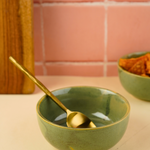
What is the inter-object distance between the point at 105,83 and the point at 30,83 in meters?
0.25

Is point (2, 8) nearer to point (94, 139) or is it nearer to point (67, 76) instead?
point (67, 76)

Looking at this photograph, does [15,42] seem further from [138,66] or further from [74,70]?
[138,66]

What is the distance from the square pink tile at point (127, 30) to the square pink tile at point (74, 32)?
0.03 meters

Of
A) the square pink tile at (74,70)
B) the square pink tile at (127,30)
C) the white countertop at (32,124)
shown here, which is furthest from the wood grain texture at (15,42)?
the square pink tile at (127,30)

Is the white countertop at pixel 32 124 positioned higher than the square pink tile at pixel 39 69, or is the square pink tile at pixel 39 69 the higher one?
the square pink tile at pixel 39 69

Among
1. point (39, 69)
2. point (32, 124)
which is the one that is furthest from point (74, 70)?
point (32, 124)

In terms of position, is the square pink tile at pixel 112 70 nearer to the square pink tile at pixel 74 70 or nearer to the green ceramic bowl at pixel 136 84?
the square pink tile at pixel 74 70

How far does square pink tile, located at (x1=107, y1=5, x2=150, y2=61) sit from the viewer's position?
2.44 ft

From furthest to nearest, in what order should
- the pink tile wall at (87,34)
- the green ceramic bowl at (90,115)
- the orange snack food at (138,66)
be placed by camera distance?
1. the pink tile wall at (87,34)
2. the orange snack food at (138,66)
3. the green ceramic bowl at (90,115)

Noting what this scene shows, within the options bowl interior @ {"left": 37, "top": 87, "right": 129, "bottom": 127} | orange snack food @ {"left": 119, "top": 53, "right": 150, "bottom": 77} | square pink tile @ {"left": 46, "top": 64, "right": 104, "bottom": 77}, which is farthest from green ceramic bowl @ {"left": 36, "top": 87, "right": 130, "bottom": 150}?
square pink tile @ {"left": 46, "top": 64, "right": 104, "bottom": 77}

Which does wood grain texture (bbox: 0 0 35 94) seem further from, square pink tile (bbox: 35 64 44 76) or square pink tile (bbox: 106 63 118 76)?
square pink tile (bbox: 106 63 118 76)

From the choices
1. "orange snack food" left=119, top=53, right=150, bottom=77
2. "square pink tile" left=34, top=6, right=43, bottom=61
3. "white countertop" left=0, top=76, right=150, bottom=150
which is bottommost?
"white countertop" left=0, top=76, right=150, bottom=150

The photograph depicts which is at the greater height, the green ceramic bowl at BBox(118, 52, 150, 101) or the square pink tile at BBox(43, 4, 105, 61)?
the square pink tile at BBox(43, 4, 105, 61)

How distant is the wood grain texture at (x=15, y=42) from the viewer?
2.13 feet
